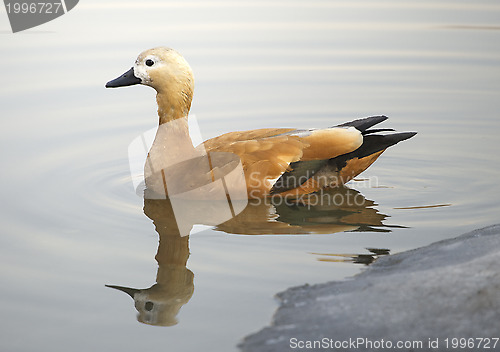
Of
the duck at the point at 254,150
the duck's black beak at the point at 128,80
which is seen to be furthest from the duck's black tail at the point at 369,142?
the duck's black beak at the point at 128,80

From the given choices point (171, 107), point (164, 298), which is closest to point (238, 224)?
point (164, 298)

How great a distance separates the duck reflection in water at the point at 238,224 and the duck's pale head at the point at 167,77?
1030 millimetres

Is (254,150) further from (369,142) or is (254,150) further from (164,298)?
(164,298)

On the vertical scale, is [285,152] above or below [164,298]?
above

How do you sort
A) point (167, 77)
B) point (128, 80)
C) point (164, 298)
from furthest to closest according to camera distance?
point (128, 80), point (167, 77), point (164, 298)

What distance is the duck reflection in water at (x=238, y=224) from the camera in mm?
4766

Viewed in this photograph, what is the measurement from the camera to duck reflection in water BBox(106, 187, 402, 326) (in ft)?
15.6

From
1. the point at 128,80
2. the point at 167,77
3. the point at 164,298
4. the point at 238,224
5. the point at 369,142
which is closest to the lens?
the point at 164,298

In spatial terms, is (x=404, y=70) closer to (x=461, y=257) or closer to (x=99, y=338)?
(x=461, y=257)

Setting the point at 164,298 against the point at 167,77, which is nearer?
the point at 164,298

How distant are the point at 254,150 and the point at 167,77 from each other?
1.21 metres

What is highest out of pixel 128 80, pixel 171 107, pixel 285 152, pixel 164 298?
pixel 128 80

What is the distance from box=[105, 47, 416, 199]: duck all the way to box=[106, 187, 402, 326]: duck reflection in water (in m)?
0.20

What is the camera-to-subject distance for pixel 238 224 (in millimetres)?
6168
